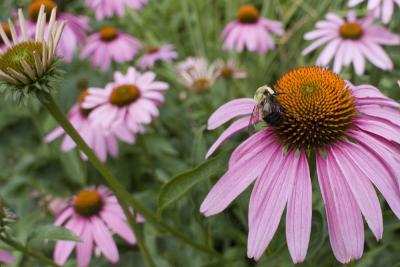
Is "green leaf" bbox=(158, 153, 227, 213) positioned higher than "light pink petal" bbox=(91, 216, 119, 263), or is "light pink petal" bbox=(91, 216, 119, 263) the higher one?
"green leaf" bbox=(158, 153, 227, 213)

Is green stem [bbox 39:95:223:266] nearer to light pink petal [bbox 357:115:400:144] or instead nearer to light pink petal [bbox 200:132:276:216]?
light pink petal [bbox 200:132:276:216]

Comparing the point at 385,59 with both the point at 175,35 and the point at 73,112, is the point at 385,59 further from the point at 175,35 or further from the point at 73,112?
the point at 175,35

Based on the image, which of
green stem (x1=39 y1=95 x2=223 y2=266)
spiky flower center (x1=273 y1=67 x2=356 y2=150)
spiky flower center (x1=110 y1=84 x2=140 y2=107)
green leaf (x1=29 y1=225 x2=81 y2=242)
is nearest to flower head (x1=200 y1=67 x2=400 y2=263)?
spiky flower center (x1=273 y1=67 x2=356 y2=150)

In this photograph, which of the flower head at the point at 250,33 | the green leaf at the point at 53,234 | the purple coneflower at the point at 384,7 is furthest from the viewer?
the flower head at the point at 250,33

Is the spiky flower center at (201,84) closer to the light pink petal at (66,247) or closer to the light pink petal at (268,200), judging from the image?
the light pink petal at (66,247)

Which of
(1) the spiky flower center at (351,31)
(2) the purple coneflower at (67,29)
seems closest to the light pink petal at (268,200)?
(1) the spiky flower center at (351,31)

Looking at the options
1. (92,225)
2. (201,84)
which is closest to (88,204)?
(92,225)

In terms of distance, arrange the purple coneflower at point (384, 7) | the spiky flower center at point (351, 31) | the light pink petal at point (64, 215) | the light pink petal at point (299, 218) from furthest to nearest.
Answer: the spiky flower center at point (351, 31) < the purple coneflower at point (384, 7) < the light pink petal at point (64, 215) < the light pink petal at point (299, 218)

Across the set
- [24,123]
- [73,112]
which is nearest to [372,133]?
[73,112]
